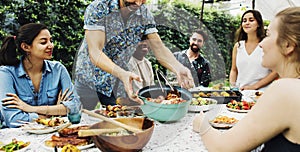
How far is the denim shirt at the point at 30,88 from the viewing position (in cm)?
152

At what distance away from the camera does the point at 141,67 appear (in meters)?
1.05

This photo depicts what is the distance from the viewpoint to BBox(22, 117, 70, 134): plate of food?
4.14ft

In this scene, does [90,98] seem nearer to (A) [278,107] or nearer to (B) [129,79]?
(B) [129,79]

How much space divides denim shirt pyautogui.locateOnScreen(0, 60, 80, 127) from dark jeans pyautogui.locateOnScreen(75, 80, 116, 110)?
11cm

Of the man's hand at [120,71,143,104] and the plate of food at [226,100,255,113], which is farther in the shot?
the plate of food at [226,100,255,113]

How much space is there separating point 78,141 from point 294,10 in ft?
2.86

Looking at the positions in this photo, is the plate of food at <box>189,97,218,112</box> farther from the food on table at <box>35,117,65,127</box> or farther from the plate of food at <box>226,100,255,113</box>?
the food on table at <box>35,117,65,127</box>

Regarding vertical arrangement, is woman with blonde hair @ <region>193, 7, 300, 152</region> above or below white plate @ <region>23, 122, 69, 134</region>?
above

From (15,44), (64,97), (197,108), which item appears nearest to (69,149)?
(197,108)

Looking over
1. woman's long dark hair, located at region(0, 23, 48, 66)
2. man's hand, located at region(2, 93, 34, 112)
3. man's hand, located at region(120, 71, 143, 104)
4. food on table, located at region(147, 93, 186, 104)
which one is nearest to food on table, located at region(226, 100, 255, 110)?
food on table, located at region(147, 93, 186, 104)

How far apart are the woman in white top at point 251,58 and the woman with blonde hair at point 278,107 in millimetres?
1514

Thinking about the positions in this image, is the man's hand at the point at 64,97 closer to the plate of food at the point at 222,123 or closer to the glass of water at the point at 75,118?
the glass of water at the point at 75,118

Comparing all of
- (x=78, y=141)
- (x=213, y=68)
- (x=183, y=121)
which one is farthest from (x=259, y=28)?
(x=78, y=141)

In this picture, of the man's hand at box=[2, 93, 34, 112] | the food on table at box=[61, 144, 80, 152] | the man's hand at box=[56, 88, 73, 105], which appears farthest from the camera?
the man's hand at box=[56, 88, 73, 105]
